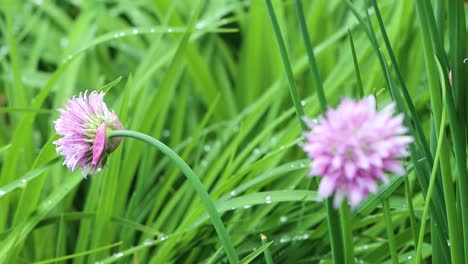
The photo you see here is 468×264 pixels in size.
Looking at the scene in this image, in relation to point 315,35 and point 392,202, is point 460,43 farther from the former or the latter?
point 315,35

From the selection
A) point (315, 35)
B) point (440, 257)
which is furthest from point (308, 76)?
point (440, 257)

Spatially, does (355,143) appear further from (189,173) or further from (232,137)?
(232,137)

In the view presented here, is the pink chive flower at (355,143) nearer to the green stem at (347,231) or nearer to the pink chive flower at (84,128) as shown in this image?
the green stem at (347,231)

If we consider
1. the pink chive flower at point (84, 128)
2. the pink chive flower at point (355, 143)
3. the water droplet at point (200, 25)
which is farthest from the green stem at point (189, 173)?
the water droplet at point (200, 25)

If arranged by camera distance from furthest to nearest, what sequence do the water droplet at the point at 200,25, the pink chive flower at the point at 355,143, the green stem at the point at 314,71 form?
the water droplet at the point at 200,25
the green stem at the point at 314,71
the pink chive flower at the point at 355,143

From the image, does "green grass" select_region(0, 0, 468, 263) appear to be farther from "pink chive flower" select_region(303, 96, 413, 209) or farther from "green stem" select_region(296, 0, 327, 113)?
"pink chive flower" select_region(303, 96, 413, 209)

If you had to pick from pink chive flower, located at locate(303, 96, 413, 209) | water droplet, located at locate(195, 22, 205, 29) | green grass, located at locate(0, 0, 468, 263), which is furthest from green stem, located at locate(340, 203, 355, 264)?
water droplet, located at locate(195, 22, 205, 29)
